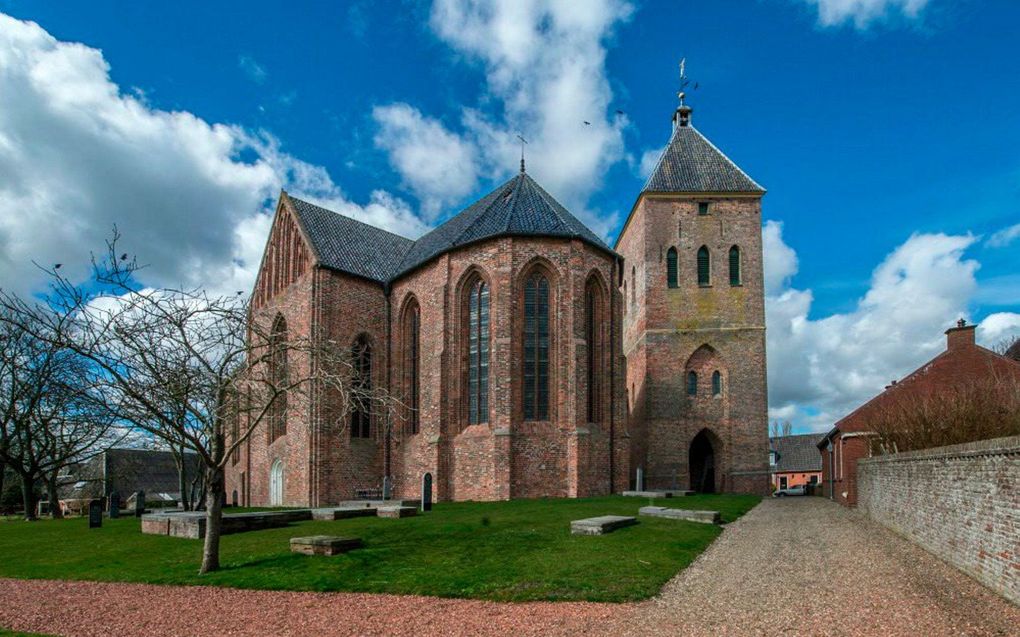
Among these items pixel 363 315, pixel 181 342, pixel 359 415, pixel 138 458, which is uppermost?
pixel 363 315

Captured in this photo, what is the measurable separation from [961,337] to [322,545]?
27235mm

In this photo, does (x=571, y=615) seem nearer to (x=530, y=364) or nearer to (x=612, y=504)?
(x=612, y=504)

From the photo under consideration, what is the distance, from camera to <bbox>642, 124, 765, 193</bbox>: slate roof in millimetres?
37031

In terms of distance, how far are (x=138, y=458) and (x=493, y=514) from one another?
5090 cm

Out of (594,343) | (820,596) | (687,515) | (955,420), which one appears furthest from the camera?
(594,343)

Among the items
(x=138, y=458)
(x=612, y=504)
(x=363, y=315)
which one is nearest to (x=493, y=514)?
(x=612, y=504)

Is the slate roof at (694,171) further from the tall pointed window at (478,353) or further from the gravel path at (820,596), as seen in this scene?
the gravel path at (820,596)

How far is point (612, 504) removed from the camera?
2139cm

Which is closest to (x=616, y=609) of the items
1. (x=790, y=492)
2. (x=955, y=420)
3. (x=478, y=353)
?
(x=955, y=420)

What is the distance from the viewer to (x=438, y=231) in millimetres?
35219

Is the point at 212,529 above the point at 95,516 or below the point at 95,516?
above

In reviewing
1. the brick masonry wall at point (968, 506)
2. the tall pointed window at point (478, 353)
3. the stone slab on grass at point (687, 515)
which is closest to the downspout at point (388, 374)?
the tall pointed window at point (478, 353)

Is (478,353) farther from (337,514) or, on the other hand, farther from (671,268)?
(671,268)

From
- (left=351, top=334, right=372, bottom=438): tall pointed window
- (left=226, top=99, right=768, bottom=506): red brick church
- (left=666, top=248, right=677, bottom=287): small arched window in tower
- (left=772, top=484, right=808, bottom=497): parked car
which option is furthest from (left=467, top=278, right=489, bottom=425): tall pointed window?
(left=772, top=484, right=808, bottom=497): parked car
